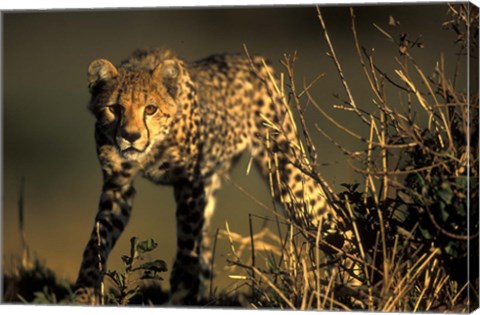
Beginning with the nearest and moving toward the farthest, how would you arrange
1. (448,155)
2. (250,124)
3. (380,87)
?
(448,155), (380,87), (250,124)

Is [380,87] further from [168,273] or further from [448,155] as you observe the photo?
[168,273]

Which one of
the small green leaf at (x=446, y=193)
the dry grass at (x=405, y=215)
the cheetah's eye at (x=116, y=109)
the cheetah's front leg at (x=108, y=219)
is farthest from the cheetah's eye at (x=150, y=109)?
the small green leaf at (x=446, y=193)

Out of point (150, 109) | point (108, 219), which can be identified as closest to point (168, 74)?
point (150, 109)

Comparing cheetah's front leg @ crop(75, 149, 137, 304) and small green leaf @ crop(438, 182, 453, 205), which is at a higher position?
small green leaf @ crop(438, 182, 453, 205)

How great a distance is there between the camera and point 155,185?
7770 mm

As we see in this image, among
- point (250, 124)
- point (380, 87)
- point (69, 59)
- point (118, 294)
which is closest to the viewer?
point (380, 87)

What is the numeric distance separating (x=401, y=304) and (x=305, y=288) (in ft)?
1.30

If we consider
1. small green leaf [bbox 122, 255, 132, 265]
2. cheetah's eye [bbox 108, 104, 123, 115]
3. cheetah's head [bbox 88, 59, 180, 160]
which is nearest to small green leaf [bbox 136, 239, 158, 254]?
small green leaf [bbox 122, 255, 132, 265]

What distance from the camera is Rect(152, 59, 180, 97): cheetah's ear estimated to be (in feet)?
25.4

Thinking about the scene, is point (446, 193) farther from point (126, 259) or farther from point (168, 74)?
point (168, 74)

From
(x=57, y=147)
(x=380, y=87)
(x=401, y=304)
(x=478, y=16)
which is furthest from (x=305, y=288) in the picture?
(x=57, y=147)

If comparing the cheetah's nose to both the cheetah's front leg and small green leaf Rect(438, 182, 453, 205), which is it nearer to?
the cheetah's front leg

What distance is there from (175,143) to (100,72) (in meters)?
0.52

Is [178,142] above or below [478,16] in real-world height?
below
